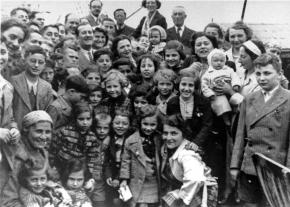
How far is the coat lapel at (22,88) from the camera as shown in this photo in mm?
3107

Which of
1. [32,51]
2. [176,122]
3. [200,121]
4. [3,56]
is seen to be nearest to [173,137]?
[176,122]

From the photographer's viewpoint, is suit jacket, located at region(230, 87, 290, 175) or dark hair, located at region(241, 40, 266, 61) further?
dark hair, located at region(241, 40, 266, 61)

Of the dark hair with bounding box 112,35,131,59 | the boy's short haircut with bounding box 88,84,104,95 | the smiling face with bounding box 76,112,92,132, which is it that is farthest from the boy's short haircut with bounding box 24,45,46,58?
the dark hair with bounding box 112,35,131,59

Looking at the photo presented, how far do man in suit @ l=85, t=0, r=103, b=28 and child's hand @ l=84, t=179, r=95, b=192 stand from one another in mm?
1741

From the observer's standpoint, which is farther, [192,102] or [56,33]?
[56,33]

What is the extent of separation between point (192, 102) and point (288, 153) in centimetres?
70

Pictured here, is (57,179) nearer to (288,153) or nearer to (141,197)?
(141,197)

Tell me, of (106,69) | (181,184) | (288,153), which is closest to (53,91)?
(106,69)

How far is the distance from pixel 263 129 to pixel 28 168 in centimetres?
137

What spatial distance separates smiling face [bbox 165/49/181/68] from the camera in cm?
363

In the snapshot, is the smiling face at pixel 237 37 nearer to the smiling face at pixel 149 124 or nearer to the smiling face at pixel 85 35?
the smiling face at pixel 149 124

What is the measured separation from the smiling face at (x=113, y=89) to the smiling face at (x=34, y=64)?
1.51 ft

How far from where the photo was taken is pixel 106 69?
3723mm

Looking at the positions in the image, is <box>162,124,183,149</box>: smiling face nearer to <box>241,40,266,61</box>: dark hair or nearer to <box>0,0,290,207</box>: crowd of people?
<box>0,0,290,207</box>: crowd of people
